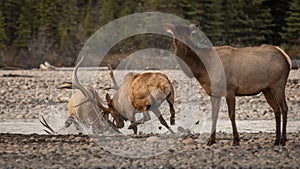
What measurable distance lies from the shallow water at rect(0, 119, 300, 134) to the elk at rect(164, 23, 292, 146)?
12.4 feet

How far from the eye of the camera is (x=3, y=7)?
184 feet

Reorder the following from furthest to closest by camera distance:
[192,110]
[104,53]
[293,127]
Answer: [104,53] → [192,110] → [293,127]

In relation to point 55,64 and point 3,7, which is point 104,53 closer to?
point 55,64

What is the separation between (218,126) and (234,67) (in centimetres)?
539

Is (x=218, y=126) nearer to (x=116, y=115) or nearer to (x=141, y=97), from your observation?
(x=116, y=115)

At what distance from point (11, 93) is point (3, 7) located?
31.7 m

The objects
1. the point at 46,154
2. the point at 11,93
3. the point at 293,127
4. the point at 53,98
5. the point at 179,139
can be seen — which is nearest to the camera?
the point at 46,154

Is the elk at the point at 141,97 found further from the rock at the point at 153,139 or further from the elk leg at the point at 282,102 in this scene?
the elk leg at the point at 282,102

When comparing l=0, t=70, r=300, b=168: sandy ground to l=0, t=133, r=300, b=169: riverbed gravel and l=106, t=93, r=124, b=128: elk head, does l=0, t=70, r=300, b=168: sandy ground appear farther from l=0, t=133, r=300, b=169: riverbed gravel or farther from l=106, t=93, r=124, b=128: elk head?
l=106, t=93, r=124, b=128: elk head

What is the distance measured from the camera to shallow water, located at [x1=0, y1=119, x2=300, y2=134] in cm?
1581

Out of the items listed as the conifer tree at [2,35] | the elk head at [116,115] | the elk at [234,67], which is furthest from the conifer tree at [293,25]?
the elk at [234,67]

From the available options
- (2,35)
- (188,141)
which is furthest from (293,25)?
(188,141)

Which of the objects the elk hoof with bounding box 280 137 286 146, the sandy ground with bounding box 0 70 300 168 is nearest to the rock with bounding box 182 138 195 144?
the sandy ground with bounding box 0 70 300 168

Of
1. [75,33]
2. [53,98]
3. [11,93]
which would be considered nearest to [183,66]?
[53,98]
